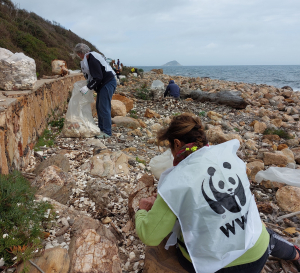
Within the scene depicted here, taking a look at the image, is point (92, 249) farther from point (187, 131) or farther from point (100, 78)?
point (100, 78)

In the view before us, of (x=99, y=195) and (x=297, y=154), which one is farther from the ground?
(x=99, y=195)

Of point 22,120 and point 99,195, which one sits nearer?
point 99,195

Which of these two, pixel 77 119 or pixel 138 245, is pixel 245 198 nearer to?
pixel 138 245

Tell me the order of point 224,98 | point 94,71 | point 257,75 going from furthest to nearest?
point 257,75 < point 224,98 < point 94,71

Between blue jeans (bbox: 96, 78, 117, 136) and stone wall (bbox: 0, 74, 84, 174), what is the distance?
0.98 meters

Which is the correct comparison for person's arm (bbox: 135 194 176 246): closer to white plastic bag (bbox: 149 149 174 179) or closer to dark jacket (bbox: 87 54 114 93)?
white plastic bag (bbox: 149 149 174 179)

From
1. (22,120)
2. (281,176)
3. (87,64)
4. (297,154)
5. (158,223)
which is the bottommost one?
(297,154)

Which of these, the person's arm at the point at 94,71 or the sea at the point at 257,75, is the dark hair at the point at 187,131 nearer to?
the person's arm at the point at 94,71

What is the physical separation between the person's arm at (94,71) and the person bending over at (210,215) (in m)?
3.18

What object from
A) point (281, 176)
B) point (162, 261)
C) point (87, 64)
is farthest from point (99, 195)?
point (87, 64)

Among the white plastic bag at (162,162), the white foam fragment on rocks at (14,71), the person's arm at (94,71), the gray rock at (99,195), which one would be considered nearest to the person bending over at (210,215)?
the gray rock at (99,195)

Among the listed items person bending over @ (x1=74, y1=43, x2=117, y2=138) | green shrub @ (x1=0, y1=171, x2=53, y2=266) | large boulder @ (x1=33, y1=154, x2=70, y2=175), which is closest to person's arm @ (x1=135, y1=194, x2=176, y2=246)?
green shrub @ (x1=0, y1=171, x2=53, y2=266)

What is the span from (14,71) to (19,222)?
2.50 metres

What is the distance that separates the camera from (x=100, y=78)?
166 inches
